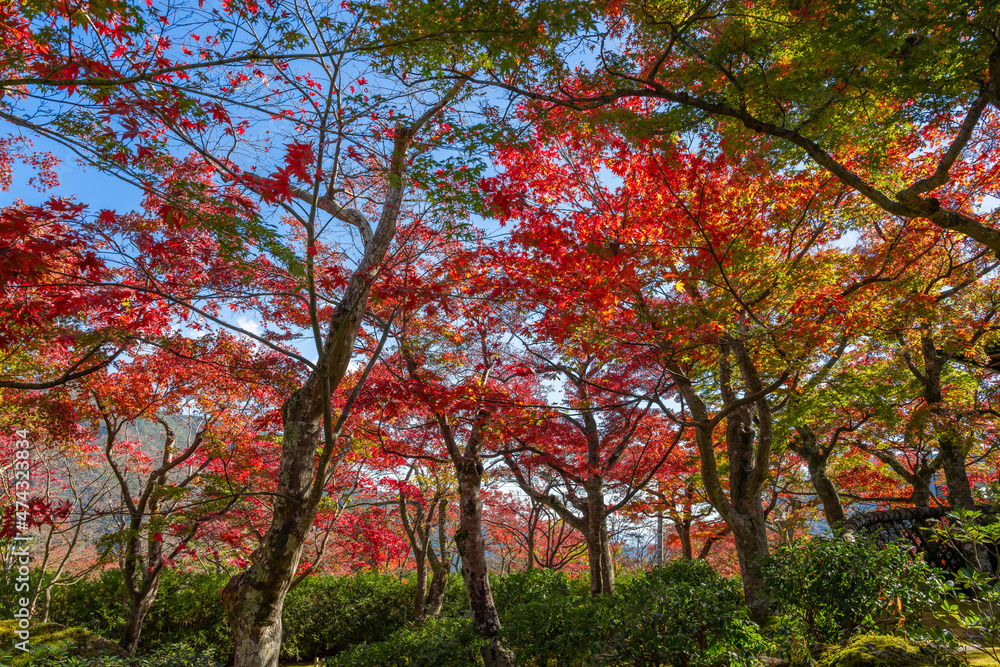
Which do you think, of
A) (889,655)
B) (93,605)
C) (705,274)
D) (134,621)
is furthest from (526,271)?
(93,605)

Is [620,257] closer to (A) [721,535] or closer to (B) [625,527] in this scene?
(B) [625,527]

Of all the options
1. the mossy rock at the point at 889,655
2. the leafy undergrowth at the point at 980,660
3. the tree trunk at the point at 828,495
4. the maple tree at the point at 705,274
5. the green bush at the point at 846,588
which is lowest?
the leafy undergrowth at the point at 980,660

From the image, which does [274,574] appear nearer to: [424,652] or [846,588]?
[424,652]

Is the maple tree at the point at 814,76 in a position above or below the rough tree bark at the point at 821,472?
above

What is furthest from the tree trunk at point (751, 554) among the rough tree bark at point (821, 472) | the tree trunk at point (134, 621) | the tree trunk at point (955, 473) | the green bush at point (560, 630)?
the tree trunk at point (134, 621)

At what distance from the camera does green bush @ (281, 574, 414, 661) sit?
1004cm

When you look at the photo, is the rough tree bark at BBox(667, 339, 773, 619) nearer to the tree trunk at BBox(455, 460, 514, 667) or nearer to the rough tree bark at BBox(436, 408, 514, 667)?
the rough tree bark at BBox(436, 408, 514, 667)

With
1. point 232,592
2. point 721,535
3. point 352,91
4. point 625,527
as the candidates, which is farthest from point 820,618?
point 721,535

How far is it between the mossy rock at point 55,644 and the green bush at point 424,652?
8.90 feet

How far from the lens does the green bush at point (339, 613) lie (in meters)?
10.0

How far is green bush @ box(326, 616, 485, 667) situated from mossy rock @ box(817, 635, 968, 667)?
394cm

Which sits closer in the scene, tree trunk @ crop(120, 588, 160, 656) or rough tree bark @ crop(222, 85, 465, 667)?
rough tree bark @ crop(222, 85, 465, 667)

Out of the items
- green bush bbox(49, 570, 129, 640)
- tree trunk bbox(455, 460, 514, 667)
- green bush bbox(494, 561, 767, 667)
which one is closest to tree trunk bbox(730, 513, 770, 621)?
green bush bbox(494, 561, 767, 667)

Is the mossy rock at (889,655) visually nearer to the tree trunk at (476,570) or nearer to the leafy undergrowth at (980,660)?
the leafy undergrowth at (980,660)
